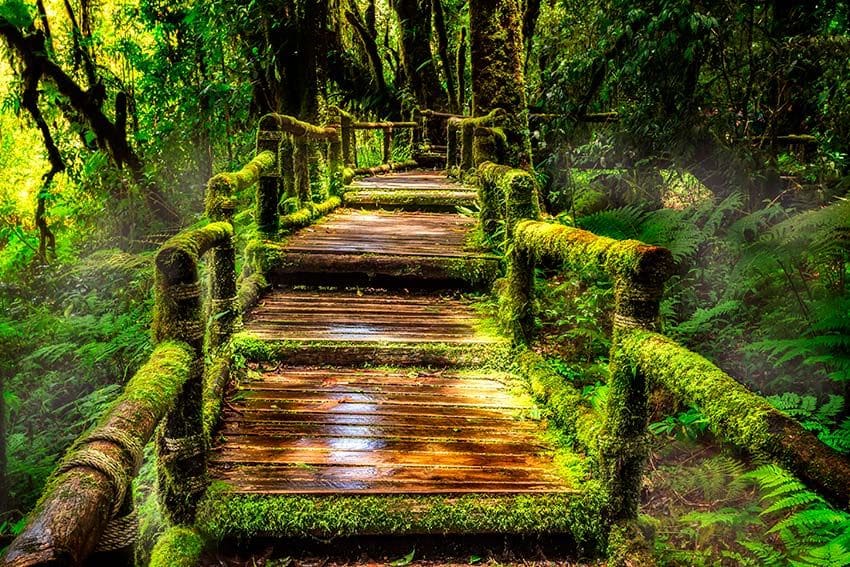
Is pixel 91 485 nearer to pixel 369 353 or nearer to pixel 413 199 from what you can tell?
pixel 369 353

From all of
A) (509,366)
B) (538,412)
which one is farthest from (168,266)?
(509,366)

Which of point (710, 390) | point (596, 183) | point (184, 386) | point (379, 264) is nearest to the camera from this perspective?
point (710, 390)

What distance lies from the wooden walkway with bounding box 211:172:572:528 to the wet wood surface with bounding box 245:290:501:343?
15mm

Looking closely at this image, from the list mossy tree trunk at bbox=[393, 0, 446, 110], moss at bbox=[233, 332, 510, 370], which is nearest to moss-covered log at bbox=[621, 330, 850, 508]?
moss at bbox=[233, 332, 510, 370]

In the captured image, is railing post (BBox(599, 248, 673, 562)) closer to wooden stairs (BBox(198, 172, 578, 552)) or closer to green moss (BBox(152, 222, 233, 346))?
wooden stairs (BBox(198, 172, 578, 552))

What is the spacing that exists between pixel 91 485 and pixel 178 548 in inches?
52.2

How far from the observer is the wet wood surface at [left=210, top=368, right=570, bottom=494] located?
2834 millimetres

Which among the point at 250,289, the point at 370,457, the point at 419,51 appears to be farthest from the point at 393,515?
the point at 419,51

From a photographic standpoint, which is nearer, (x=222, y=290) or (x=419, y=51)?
(x=222, y=290)

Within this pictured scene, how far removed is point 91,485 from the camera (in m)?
1.35

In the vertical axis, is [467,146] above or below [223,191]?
above

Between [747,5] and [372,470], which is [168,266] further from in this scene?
[747,5]

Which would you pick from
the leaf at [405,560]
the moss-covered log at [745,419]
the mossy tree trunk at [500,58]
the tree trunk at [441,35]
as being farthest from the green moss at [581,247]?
the tree trunk at [441,35]

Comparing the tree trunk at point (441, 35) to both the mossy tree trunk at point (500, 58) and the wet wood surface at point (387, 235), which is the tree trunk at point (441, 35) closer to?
the mossy tree trunk at point (500, 58)
